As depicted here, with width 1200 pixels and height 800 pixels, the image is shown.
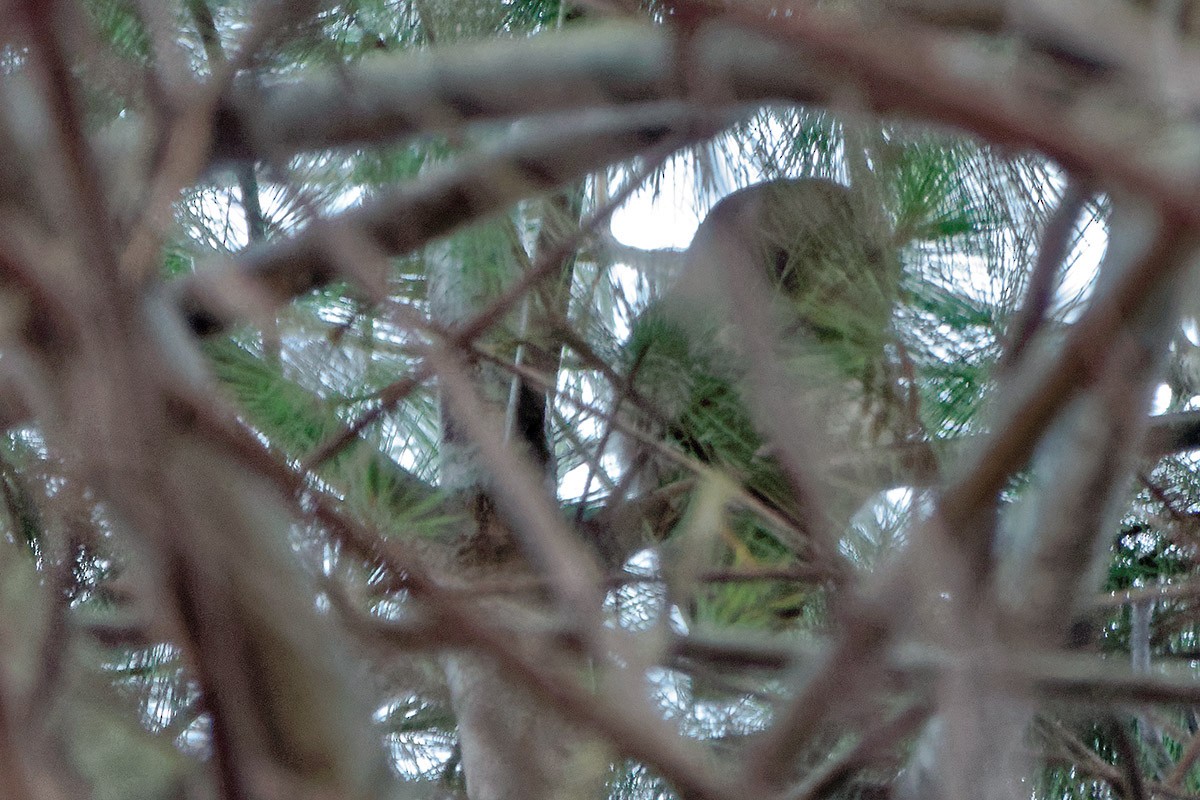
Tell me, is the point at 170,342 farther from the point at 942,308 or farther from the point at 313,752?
the point at 942,308

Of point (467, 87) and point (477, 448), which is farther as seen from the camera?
point (467, 87)

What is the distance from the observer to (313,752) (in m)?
0.45

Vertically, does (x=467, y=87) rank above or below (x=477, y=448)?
above

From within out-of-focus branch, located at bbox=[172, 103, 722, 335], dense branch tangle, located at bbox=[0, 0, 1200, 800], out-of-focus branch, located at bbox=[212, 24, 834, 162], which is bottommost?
dense branch tangle, located at bbox=[0, 0, 1200, 800]

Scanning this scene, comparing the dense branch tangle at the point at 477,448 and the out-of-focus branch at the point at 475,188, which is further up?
the out-of-focus branch at the point at 475,188

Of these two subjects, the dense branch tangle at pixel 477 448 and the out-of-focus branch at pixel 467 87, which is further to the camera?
the out-of-focus branch at pixel 467 87

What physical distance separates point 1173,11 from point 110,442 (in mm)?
323

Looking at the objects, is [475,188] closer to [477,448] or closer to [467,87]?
[467,87]

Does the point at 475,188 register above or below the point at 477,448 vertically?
above

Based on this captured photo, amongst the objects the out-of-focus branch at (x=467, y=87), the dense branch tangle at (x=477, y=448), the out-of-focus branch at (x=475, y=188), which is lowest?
the dense branch tangle at (x=477, y=448)

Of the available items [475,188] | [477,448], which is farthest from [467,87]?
[477,448]

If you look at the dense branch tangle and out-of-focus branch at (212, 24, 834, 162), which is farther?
out-of-focus branch at (212, 24, 834, 162)

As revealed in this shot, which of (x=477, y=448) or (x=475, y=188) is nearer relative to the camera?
(x=477, y=448)

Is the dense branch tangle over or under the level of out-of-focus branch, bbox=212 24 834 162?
under
